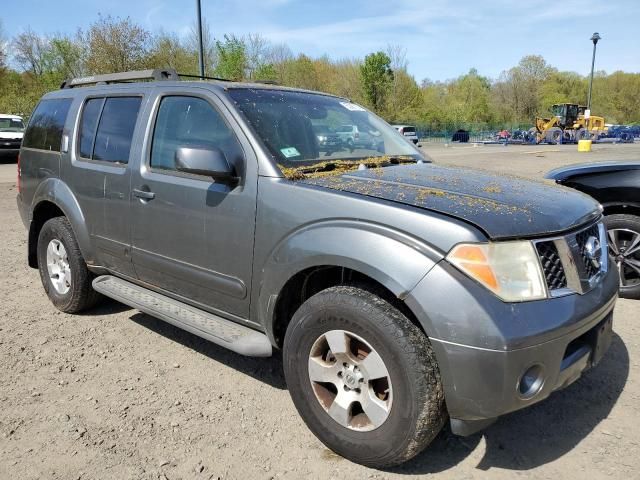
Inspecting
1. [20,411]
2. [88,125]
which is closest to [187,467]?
[20,411]

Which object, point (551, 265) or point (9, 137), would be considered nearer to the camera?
point (551, 265)

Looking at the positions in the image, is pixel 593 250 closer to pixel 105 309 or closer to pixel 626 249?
pixel 626 249

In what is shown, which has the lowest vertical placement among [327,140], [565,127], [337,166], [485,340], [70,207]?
[485,340]

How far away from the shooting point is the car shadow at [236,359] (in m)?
3.56

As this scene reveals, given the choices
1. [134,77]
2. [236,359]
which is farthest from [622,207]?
[134,77]

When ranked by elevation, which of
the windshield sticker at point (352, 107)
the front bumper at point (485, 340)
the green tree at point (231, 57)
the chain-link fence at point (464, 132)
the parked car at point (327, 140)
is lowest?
the front bumper at point (485, 340)

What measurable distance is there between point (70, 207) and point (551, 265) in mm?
3577

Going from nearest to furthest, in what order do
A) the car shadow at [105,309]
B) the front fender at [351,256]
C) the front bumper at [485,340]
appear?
the front bumper at [485,340] < the front fender at [351,256] < the car shadow at [105,309]

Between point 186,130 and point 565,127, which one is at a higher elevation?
point 565,127

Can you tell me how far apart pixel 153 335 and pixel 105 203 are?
1107mm

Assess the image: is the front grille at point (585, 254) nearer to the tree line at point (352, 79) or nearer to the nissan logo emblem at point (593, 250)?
the nissan logo emblem at point (593, 250)

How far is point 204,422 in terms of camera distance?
301 centimetres

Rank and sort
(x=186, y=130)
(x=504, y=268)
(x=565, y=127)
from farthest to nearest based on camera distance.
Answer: (x=565, y=127)
(x=186, y=130)
(x=504, y=268)

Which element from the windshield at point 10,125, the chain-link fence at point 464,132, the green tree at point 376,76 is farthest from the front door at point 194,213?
the green tree at point 376,76
